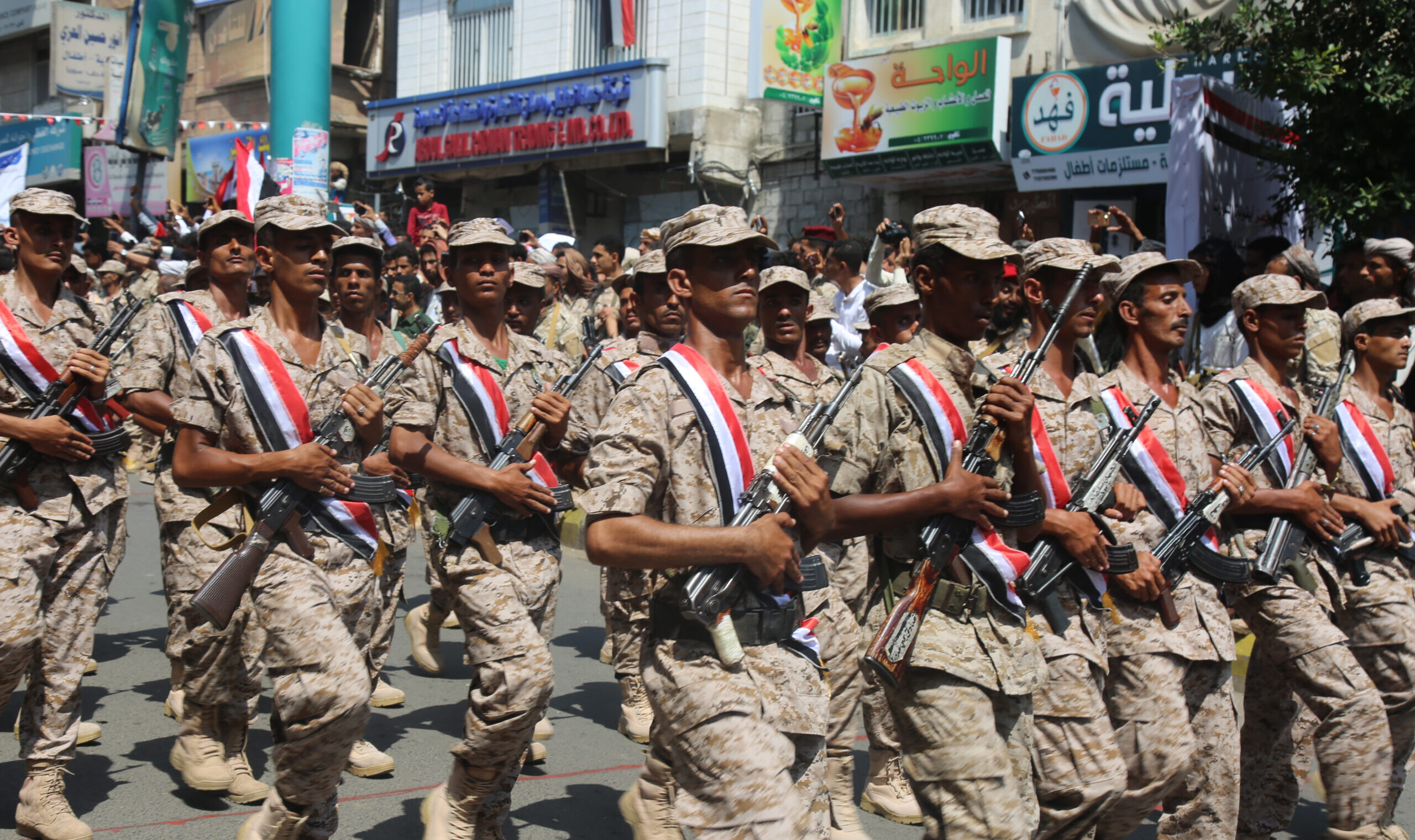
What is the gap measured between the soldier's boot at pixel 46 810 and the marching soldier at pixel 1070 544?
11.1ft

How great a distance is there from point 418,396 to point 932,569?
94.0 inches

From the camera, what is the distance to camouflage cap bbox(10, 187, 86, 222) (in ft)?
17.7

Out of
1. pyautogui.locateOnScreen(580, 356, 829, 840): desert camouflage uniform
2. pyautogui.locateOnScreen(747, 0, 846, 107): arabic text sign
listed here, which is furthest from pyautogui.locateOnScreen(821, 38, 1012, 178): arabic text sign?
pyautogui.locateOnScreen(580, 356, 829, 840): desert camouflage uniform

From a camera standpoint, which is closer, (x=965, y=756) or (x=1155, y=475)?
(x=965, y=756)

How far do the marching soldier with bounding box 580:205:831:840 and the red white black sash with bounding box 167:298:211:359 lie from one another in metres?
2.78

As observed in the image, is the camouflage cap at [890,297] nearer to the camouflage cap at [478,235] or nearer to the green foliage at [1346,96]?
the camouflage cap at [478,235]

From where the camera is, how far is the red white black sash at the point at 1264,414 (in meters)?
5.26

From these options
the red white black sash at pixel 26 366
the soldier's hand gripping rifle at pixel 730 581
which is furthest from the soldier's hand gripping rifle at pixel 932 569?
the red white black sash at pixel 26 366

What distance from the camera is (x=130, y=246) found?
18734 mm

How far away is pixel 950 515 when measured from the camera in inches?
144

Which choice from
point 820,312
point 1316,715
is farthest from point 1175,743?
point 820,312

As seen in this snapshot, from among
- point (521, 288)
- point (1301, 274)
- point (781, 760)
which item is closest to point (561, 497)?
point (521, 288)

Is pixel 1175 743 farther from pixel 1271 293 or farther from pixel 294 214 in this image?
pixel 294 214

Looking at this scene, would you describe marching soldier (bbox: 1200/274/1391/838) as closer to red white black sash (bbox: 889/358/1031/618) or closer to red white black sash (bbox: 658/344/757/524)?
red white black sash (bbox: 889/358/1031/618)
